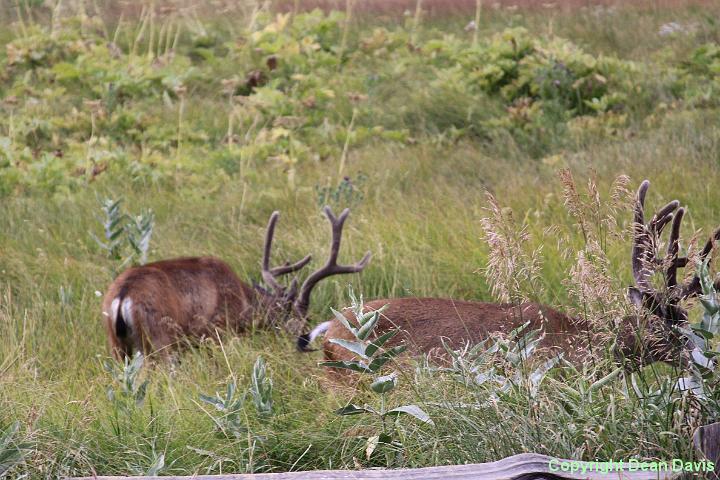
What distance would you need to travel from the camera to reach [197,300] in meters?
7.10

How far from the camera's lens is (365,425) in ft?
13.8

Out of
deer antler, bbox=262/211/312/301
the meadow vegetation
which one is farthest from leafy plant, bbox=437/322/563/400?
deer antler, bbox=262/211/312/301

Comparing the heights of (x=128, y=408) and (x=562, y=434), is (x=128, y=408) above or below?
below

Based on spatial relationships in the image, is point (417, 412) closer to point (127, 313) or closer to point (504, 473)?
point (504, 473)

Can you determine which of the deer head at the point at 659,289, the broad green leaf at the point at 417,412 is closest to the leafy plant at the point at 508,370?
the broad green leaf at the point at 417,412

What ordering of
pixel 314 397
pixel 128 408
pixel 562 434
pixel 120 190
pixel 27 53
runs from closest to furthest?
pixel 562 434
pixel 128 408
pixel 314 397
pixel 120 190
pixel 27 53

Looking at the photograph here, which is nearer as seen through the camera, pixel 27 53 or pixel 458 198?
pixel 458 198

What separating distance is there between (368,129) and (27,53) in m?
4.34

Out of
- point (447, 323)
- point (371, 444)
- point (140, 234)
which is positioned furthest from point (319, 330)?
point (371, 444)

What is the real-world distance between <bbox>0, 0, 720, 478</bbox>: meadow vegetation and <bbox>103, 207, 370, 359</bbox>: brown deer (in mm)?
210

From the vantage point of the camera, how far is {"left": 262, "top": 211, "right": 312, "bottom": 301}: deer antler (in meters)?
7.21

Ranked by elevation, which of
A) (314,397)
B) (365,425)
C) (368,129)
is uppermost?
(365,425)

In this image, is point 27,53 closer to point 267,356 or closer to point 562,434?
point 267,356

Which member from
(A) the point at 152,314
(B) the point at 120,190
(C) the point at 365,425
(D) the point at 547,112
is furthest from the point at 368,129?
(C) the point at 365,425
